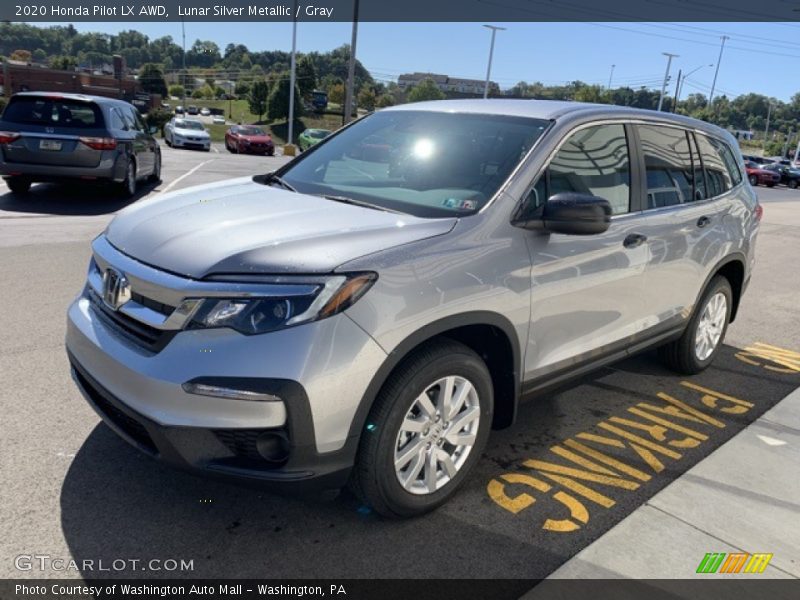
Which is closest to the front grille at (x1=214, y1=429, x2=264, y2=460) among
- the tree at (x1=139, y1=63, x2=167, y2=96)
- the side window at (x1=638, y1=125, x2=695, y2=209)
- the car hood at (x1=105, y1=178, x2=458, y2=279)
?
the car hood at (x1=105, y1=178, x2=458, y2=279)

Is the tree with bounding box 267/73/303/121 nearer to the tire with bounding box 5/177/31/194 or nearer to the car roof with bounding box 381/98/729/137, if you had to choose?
the tire with bounding box 5/177/31/194

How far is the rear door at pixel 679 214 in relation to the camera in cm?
396

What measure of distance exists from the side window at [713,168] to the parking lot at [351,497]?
1423 mm

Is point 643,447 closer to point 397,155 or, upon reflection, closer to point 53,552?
point 397,155

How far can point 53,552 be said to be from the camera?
2.47 metres

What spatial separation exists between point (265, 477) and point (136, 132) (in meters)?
10.4

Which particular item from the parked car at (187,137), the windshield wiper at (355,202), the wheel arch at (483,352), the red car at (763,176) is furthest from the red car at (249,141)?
the wheel arch at (483,352)

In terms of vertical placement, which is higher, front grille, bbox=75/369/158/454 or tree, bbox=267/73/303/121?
tree, bbox=267/73/303/121

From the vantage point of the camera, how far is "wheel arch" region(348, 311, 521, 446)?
248 centimetres

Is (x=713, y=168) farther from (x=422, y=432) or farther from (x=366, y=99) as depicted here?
(x=366, y=99)

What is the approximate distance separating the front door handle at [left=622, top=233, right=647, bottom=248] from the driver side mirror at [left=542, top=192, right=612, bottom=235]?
0.66 metres

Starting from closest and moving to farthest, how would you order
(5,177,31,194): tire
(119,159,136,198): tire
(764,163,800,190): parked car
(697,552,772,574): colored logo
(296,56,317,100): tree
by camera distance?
1. (697,552,772,574): colored logo
2. (5,177,31,194): tire
3. (119,159,136,198): tire
4. (764,163,800,190): parked car
5. (296,56,317,100): tree
